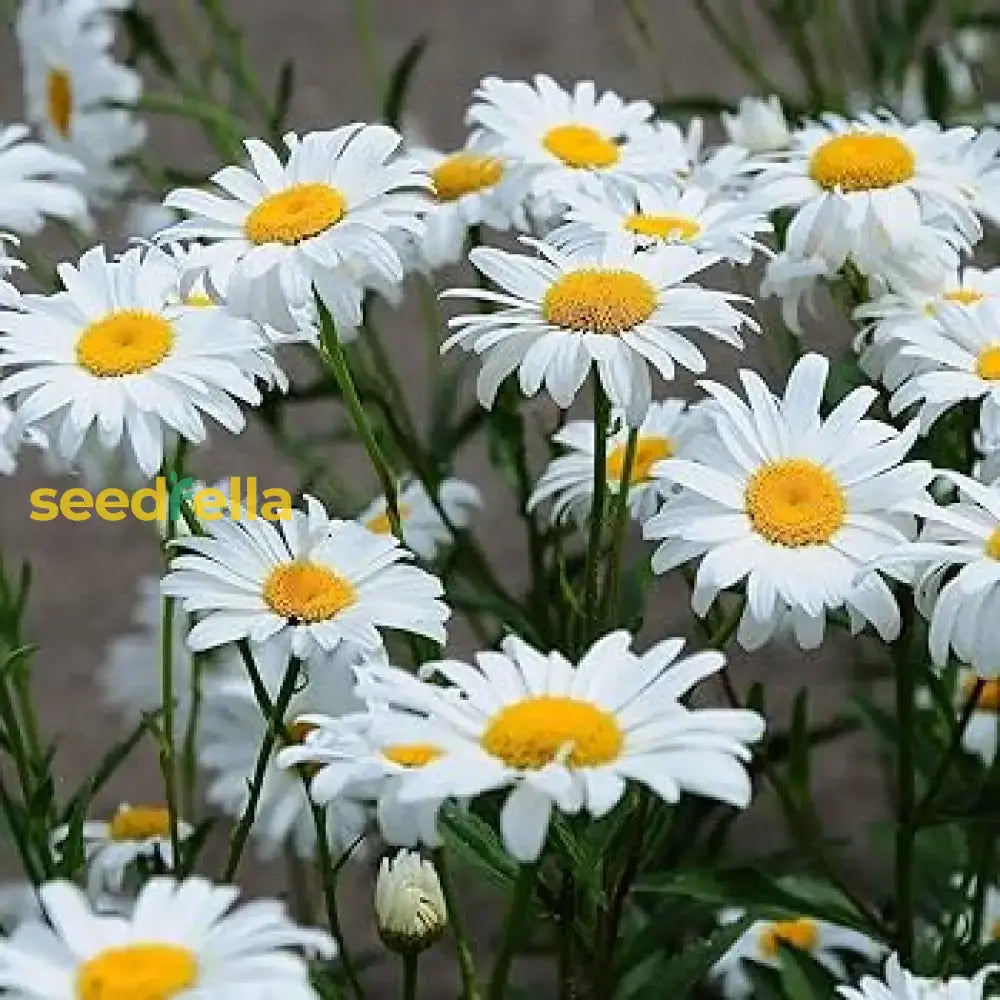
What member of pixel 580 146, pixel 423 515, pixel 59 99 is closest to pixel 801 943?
pixel 423 515

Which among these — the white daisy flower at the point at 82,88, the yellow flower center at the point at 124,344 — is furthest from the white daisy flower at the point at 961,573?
the white daisy flower at the point at 82,88

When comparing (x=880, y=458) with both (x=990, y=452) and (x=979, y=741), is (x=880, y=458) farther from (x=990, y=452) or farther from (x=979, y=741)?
(x=979, y=741)

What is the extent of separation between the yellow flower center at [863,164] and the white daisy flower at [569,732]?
0.89 feet

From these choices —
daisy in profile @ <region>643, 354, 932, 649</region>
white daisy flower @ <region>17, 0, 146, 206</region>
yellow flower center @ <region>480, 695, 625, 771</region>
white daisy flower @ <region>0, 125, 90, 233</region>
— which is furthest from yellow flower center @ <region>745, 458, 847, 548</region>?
white daisy flower @ <region>17, 0, 146, 206</region>

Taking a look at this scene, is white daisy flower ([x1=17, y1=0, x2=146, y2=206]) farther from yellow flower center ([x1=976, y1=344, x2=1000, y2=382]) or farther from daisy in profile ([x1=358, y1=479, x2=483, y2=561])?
yellow flower center ([x1=976, y1=344, x2=1000, y2=382])

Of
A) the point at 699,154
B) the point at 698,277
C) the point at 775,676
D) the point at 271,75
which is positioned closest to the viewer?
the point at 698,277

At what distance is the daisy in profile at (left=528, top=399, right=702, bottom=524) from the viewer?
73 centimetres

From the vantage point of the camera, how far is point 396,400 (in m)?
0.96

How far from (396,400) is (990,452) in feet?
1.18

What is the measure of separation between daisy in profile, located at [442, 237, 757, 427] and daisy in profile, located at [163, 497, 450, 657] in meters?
0.06

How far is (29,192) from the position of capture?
80cm

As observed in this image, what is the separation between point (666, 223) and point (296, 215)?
0.13 meters

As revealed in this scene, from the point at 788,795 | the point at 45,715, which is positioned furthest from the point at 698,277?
the point at 45,715

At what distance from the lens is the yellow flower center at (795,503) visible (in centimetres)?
60
